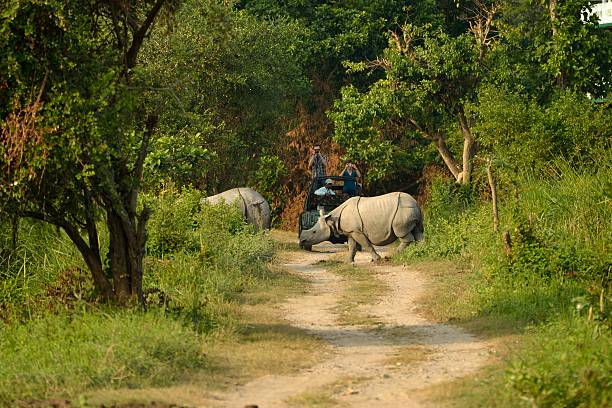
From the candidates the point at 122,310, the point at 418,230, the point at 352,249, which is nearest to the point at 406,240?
the point at 418,230

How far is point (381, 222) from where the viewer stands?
21359 millimetres

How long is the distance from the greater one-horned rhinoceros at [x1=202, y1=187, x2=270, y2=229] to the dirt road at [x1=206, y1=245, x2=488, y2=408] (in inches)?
272

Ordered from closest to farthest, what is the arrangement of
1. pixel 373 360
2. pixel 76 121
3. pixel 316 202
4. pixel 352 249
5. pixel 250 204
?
pixel 76 121
pixel 373 360
pixel 352 249
pixel 250 204
pixel 316 202

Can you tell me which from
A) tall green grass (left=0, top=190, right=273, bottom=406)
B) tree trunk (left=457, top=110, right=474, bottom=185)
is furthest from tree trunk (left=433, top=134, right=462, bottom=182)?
tall green grass (left=0, top=190, right=273, bottom=406)

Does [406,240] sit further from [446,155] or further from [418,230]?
[446,155]

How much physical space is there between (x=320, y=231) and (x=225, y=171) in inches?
270

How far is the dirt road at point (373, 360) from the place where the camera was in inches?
347

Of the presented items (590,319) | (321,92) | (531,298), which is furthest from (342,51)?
(590,319)

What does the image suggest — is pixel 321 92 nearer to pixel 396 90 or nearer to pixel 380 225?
pixel 396 90

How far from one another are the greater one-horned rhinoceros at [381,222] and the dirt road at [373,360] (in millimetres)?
5452

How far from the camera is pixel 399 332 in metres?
12.1

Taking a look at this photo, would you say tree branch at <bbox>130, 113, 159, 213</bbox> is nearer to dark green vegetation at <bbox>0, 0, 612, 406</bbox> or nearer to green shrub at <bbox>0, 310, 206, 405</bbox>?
dark green vegetation at <bbox>0, 0, 612, 406</bbox>

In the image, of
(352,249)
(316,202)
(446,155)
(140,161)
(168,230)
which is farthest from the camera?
(446,155)

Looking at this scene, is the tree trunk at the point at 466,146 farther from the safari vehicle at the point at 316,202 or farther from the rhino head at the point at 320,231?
the rhino head at the point at 320,231
